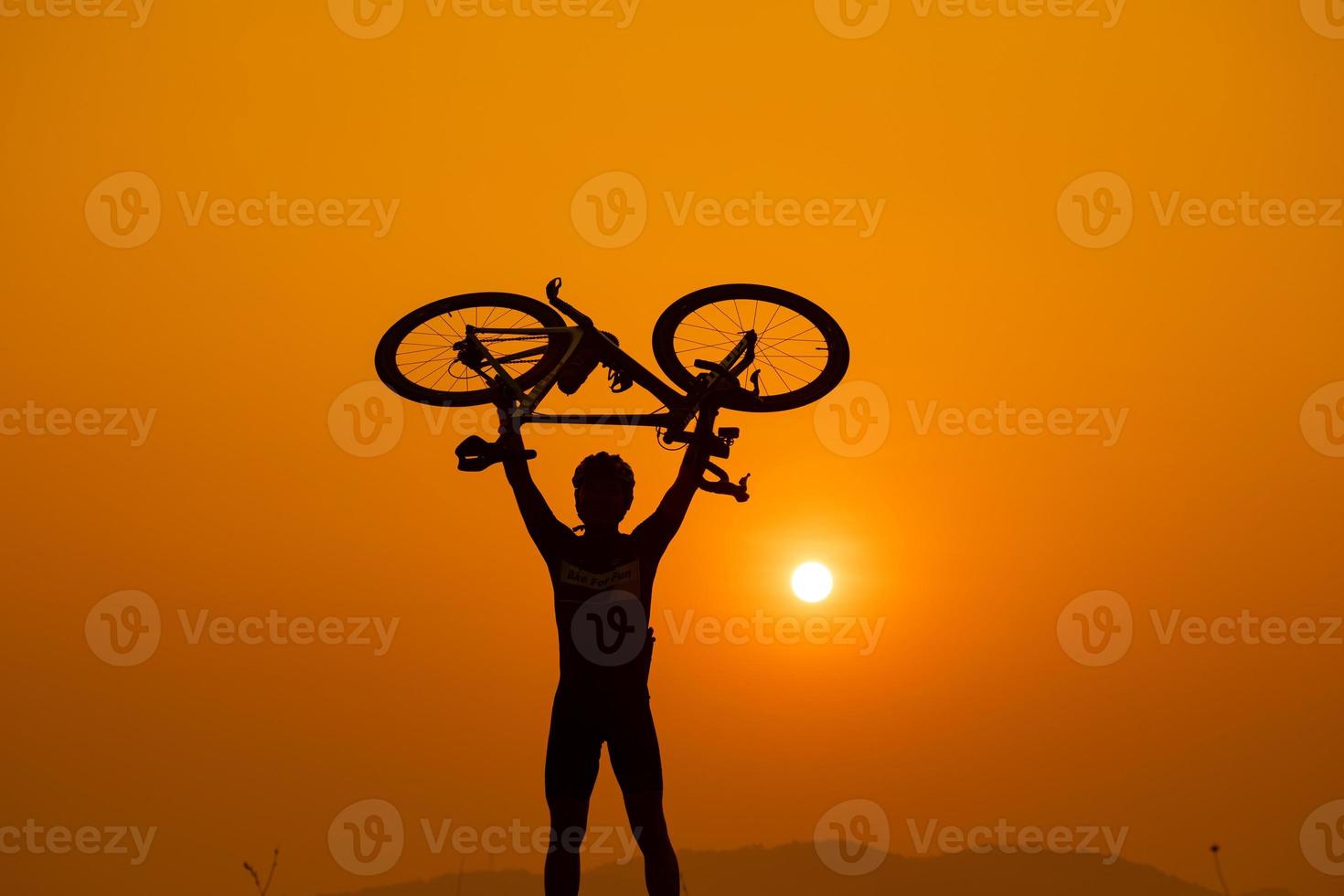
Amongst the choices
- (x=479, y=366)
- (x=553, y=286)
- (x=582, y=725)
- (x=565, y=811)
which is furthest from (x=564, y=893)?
(x=553, y=286)

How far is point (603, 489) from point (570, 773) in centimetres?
183

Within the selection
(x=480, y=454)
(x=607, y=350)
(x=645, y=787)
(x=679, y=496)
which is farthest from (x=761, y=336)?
(x=645, y=787)

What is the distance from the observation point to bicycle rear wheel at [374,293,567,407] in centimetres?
1092

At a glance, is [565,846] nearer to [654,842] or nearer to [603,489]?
[654,842]

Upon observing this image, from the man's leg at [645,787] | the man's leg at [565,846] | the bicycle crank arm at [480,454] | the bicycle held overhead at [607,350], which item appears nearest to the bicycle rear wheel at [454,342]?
the bicycle held overhead at [607,350]

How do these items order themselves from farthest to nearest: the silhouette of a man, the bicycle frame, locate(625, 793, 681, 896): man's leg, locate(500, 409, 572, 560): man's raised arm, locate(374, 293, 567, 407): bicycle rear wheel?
locate(374, 293, 567, 407): bicycle rear wheel, the bicycle frame, locate(500, 409, 572, 560): man's raised arm, the silhouette of a man, locate(625, 793, 681, 896): man's leg

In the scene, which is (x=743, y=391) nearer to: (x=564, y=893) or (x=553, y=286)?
(x=553, y=286)

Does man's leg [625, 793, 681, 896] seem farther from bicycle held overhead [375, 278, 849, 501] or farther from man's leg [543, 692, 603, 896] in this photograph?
bicycle held overhead [375, 278, 849, 501]

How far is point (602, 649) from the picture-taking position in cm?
798

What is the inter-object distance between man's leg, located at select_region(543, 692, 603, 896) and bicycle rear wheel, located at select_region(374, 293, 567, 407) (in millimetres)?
3574

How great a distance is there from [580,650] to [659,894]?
1.53m

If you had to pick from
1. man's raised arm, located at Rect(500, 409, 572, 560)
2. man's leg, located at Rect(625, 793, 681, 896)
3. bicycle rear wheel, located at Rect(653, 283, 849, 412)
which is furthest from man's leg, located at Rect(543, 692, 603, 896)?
bicycle rear wheel, located at Rect(653, 283, 849, 412)

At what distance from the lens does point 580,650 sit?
800 cm

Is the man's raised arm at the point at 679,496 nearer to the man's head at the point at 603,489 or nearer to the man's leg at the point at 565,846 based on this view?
the man's head at the point at 603,489
